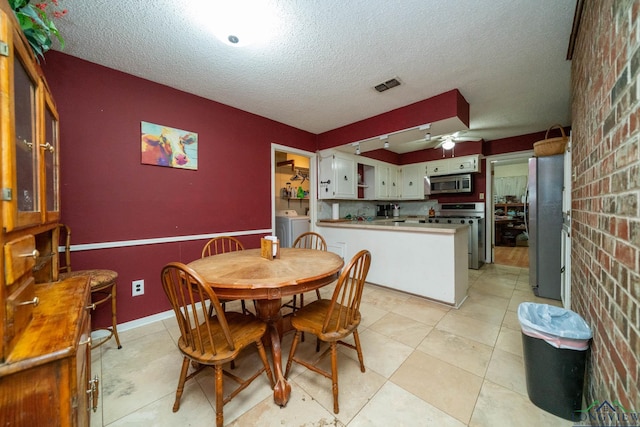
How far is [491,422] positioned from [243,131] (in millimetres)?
3408

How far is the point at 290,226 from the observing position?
12.4 ft

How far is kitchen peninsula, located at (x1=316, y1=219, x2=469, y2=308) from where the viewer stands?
2.56 meters

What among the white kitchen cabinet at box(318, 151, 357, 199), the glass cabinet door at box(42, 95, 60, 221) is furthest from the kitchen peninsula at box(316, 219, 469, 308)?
the glass cabinet door at box(42, 95, 60, 221)

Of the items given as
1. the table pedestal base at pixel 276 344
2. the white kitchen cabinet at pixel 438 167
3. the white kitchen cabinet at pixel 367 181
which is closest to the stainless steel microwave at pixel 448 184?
the white kitchen cabinet at pixel 438 167

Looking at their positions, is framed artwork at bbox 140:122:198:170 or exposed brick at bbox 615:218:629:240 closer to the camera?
exposed brick at bbox 615:218:629:240

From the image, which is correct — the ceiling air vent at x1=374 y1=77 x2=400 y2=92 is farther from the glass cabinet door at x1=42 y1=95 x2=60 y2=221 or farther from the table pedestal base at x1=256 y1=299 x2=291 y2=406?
the glass cabinet door at x1=42 y1=95 x2=60 y2=221

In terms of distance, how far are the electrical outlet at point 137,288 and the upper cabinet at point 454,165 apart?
516 cm

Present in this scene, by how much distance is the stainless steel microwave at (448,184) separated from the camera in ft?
14.5

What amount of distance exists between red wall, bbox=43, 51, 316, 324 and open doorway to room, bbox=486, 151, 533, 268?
14.8 feet

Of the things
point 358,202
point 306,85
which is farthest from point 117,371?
point 358,202

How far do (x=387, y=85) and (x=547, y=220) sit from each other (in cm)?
258

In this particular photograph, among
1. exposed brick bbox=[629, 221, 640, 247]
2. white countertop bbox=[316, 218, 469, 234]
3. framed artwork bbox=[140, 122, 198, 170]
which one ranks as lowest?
white countertop bbox=[316, 218, 469, 234]

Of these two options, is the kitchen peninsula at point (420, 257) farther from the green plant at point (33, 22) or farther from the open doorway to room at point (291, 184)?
the green plant at point (33, 22)

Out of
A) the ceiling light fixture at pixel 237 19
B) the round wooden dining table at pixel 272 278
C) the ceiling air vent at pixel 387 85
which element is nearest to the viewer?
the round wooden dining table at pixel 272 278
